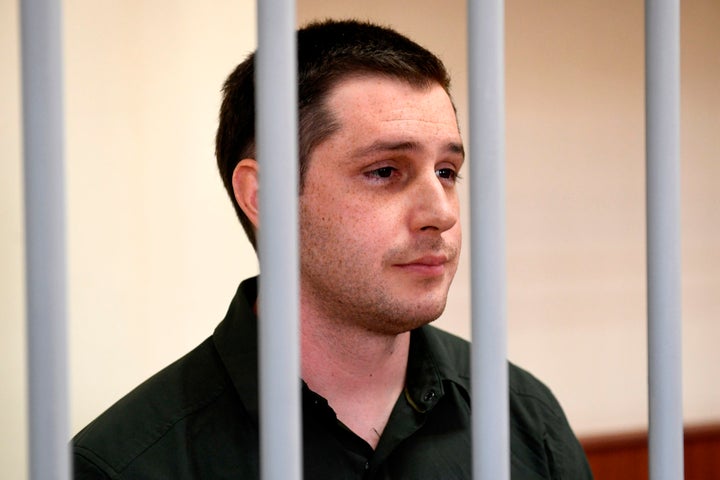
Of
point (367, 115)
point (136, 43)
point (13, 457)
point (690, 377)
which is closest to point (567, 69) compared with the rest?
point (690, 377)

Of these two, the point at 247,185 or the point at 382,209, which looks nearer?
the point at 382,209

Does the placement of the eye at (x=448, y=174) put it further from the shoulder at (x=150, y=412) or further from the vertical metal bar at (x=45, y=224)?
the vertical metal bar at (x=45, y=224)

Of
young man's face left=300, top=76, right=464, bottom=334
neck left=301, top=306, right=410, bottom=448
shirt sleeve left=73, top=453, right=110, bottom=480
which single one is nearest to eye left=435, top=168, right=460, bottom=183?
young man's face left=300, top=76, right=464, bottom=334

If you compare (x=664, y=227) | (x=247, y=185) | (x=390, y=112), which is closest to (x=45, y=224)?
(x=664, y=227)

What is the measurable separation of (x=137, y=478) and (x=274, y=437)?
65 cm

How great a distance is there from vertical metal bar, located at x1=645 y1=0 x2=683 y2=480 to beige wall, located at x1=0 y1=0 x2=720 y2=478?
50.9 inches

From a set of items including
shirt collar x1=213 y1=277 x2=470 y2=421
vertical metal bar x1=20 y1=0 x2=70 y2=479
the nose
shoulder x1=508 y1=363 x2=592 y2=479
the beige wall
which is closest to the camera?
vertical metal bar x1=20 y1=0 x2=70 y2=479

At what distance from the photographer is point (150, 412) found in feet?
3.35

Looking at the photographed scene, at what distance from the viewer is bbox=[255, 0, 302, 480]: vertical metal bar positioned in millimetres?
357

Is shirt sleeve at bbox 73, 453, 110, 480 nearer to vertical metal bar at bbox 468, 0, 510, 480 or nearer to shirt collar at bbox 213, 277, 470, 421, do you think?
shirt collar at bbox 213, 277, 470, 421

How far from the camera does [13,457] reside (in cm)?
154

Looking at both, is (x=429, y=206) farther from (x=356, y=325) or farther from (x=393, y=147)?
(x=356, y=325)

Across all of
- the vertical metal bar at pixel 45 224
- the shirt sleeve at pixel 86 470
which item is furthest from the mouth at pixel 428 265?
the vertical metal bar at pixel 45 224

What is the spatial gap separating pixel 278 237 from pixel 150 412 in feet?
2.38
